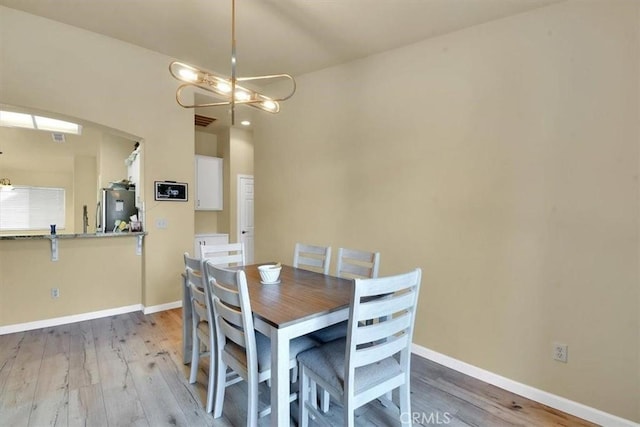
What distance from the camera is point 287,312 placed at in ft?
4.95

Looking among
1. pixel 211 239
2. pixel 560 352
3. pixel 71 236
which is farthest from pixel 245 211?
pixel 560 352

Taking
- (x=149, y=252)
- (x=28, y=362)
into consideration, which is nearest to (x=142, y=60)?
(x=149, y=252)

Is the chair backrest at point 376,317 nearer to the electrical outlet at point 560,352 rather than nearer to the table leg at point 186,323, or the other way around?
the electrical outlet at point 560,352

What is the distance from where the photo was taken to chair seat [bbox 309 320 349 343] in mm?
A: 1856

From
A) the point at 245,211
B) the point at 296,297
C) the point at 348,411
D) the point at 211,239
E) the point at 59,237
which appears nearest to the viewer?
the point at 348,411

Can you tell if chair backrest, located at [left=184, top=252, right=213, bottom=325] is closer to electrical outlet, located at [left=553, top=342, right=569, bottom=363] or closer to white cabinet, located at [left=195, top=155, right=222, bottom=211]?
electrical outlet, located at [left=553, top=342, right=569, bottom=363]

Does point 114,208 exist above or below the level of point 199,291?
above

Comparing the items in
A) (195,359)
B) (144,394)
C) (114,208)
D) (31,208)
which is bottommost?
(144,394)

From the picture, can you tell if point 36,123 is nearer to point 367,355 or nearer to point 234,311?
point 234,311

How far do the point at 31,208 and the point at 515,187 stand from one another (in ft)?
33.3

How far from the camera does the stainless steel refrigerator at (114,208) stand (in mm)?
4004

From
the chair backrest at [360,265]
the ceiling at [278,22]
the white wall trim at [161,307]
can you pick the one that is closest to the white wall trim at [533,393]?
the chair backrest at [360,265]

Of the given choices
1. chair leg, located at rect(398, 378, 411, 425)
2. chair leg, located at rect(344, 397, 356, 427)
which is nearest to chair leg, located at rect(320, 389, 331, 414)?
chair leg, located at rect(398, 378, 411, 425)

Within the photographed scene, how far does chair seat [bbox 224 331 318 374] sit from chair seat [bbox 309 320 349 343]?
60mm
